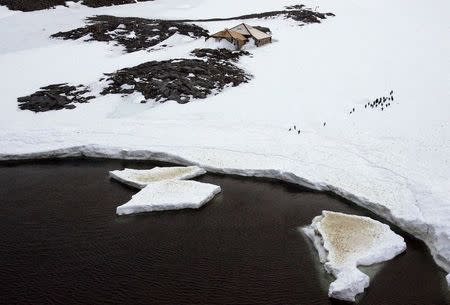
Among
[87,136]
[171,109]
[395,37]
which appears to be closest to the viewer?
[87,136]

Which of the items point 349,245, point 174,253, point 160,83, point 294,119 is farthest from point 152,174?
point 160,83

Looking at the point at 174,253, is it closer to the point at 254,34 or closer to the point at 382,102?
the point at 382,102

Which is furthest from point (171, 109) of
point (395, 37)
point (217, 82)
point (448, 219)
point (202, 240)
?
point (395, 37)

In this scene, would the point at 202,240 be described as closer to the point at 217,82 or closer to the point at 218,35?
the point at 217,82

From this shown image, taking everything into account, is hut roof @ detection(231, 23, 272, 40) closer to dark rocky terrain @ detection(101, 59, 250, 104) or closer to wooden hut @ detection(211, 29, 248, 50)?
wooden hut @ detection(211, 29, 248, 50)

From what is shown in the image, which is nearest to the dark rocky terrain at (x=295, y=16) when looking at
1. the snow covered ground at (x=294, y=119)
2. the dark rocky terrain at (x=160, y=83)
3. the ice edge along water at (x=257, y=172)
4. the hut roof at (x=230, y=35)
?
the snow covered ground at (x=294, y=119)
